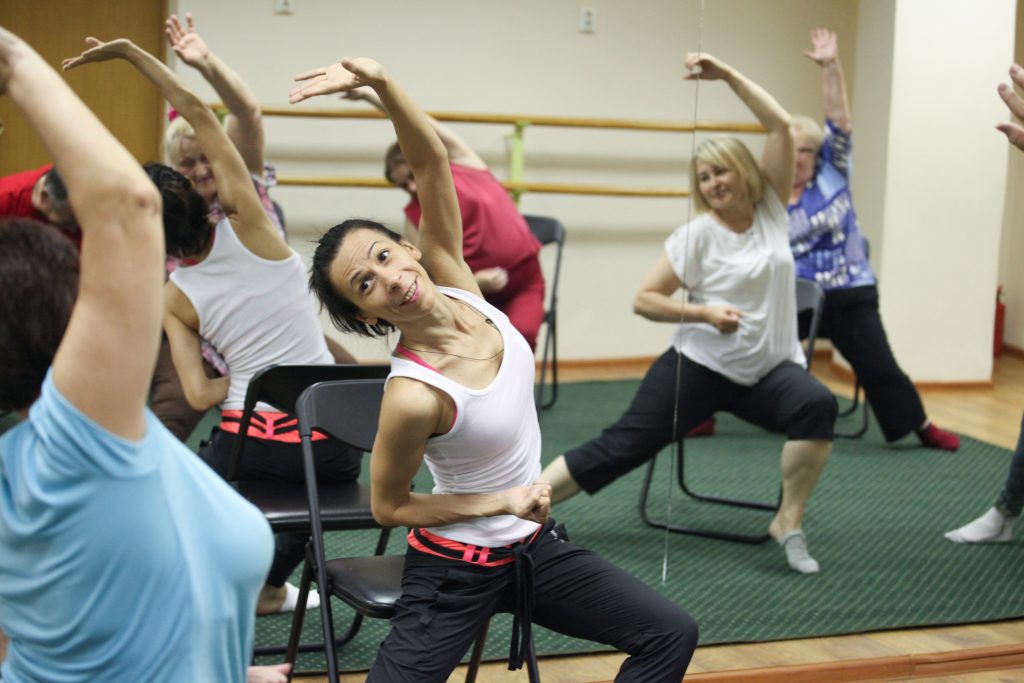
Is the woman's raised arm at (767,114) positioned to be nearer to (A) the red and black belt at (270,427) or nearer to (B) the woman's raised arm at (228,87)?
(B) the woman's raised arm at (228,87)

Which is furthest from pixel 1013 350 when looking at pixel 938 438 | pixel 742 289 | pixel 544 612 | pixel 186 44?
pixel 186 44

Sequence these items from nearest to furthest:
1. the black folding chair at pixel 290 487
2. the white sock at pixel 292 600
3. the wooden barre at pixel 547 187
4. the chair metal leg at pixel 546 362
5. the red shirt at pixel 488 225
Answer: the black folding chair at pixel 290 487, the white sock at pixel 292 600, the wooden barre at pixel 547 187, the red shirt at pixel 488 225, the chair metal leg at pixel 546 362

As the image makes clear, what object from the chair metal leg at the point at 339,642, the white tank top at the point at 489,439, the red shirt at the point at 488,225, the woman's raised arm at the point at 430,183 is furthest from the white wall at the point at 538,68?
the white tank top at the point at 489,439

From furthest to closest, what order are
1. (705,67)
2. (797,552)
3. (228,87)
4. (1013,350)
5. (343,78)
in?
1. (797,552)
2. (1013,350)
3. (705,67)
4. (228,87)
5. (343,78)

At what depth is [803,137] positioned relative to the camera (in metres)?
3.15

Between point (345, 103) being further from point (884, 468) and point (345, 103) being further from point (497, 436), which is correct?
point (497, 436)

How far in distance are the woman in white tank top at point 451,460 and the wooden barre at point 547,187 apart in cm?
148

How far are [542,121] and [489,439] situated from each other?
8.46 ft

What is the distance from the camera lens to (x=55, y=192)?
2439 millimetres

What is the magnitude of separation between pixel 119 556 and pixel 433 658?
96 centimetres

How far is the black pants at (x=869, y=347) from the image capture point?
3.34 metres

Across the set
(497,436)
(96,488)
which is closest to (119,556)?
(96,488)

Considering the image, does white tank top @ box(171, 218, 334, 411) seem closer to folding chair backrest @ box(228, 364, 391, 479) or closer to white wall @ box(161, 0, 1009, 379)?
folding chair backrest @ box(228, 364, 391, 479)

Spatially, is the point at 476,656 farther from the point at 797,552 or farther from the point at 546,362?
the point at 546,362
